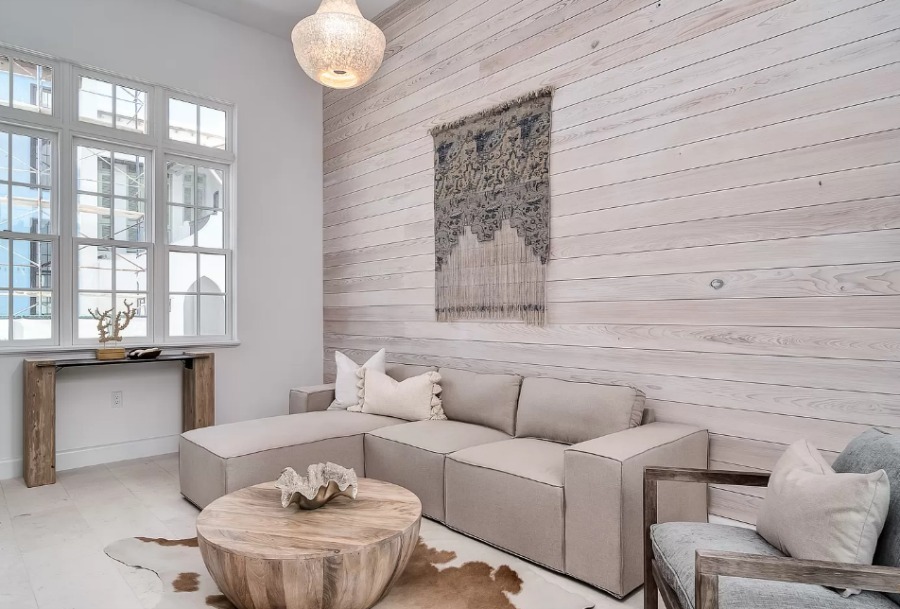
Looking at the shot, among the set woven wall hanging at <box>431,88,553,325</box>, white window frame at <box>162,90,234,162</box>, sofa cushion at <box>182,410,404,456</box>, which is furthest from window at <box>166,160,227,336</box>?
woven wall hanging at <box>431,88,553,325</box>

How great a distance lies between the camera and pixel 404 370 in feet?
13.6

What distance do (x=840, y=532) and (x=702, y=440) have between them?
127 centimetres

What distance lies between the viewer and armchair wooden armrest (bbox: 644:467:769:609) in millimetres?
1859

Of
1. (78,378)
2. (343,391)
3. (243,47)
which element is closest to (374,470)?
(343,391)

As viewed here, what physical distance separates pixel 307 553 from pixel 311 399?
238cm

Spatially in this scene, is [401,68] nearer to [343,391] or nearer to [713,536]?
[343,391]

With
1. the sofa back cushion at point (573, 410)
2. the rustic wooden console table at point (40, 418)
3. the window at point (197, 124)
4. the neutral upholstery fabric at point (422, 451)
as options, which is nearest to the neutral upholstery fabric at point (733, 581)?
the sofa back cushion at point (573, 410)

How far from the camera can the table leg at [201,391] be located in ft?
14.5

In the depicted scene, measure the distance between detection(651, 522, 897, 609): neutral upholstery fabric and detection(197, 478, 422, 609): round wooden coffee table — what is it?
89 cm

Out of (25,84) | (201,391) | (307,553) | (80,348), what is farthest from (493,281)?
(25,84)

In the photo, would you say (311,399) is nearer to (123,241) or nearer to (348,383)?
(348,383)

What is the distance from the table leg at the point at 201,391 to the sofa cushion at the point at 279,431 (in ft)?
3.38

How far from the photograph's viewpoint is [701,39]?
2.83 m

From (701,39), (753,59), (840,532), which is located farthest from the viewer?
(701,39)
